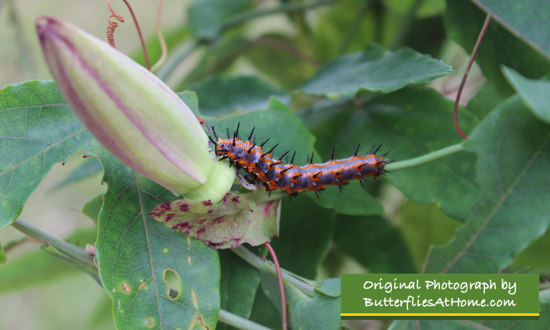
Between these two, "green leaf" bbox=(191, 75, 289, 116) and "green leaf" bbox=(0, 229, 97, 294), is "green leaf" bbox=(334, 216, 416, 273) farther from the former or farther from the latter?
"green leaf" bbox=(0, 229, 97, 294)

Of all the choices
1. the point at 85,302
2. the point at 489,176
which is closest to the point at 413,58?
the point at 489,176

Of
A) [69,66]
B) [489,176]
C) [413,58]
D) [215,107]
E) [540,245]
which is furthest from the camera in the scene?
[215,107]

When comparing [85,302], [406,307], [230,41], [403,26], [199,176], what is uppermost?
[230,41]

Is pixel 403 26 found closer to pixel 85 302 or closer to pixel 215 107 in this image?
pixel 215 107

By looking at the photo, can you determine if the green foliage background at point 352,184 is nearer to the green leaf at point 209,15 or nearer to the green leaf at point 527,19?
the green leaf at point 527,19

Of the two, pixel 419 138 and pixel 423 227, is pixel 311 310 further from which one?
pixel 423 227

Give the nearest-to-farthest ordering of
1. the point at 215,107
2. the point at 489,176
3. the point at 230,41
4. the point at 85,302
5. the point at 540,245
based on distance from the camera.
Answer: the point at 489,176 → the point at 540,245 → the point at 215,107 → the point at 230,41 → the point at 85,302

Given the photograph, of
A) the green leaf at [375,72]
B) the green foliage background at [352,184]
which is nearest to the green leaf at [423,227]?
the green foliage background at [352,184]
